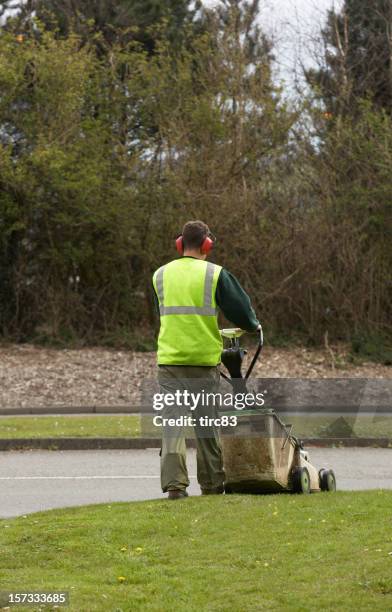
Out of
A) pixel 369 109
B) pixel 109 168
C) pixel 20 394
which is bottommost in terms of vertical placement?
pixel 20 394

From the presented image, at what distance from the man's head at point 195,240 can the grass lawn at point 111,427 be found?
6054mm

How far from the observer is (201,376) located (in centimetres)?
856

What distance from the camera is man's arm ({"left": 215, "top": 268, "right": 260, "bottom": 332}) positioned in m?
8.43

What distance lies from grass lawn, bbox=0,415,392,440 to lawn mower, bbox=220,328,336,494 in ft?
19.4

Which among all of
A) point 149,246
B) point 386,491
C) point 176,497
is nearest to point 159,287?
point 176,497

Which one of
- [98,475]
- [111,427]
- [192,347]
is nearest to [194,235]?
[192,347]

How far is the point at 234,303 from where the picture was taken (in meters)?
8.45

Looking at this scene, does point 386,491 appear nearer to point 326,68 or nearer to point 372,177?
point 372,177

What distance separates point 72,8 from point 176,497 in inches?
1101

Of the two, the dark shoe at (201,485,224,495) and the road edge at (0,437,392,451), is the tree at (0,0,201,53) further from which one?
the dark shoe at (201,485,224,495)

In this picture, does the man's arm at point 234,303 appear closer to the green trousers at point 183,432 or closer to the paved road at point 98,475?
the green trousers at point 183,432

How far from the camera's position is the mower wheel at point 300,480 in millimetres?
8617

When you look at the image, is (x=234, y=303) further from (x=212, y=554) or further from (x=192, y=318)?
(x=212, y=554)

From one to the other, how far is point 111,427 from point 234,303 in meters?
8.41
